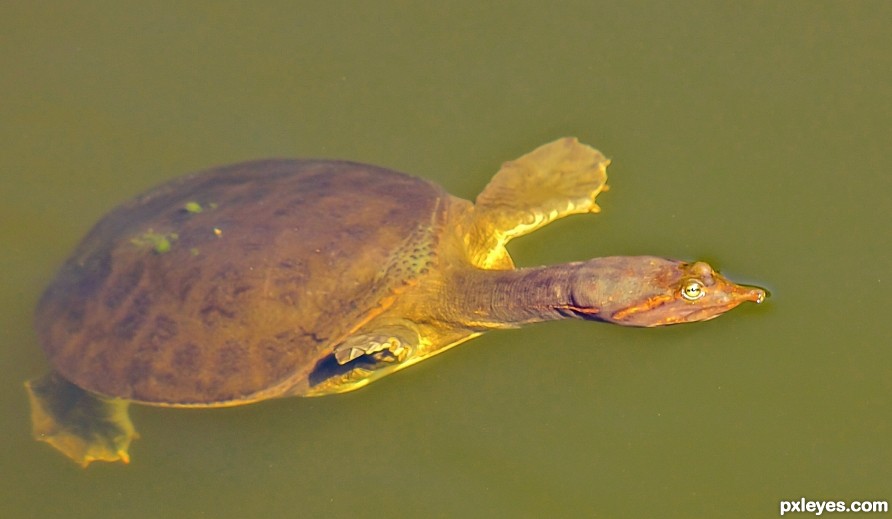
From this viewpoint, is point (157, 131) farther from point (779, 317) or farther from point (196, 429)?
point (779, 317)

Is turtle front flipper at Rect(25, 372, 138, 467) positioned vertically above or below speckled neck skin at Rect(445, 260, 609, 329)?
below

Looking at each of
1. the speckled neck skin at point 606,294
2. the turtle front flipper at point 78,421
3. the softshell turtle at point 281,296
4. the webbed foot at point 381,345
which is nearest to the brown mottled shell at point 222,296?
the softshell turtle at point 281,296

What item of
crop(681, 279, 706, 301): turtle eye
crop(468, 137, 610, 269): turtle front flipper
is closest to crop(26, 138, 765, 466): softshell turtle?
crop(681, 279, 706, 301): turtle eye

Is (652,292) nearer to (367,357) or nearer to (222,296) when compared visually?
(367,357)

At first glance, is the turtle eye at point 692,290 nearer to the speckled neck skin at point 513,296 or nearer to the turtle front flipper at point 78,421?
the speckled neck skin at point 513,296

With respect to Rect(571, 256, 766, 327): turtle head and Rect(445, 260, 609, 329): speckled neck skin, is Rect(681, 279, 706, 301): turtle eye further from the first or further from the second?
Rect(445, 260, 609, 329): speckled neck skin

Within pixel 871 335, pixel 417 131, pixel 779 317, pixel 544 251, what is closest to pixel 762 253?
pixel 779 317

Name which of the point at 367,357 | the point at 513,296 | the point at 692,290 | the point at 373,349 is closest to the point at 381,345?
the point at 373,349
